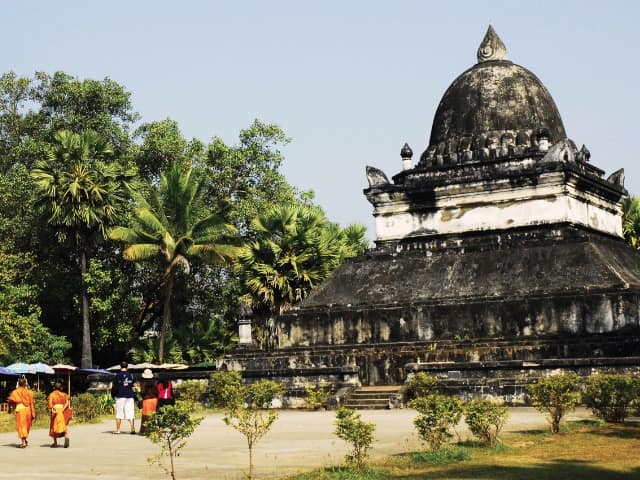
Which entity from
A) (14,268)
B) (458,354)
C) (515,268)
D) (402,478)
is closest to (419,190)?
(515,268)

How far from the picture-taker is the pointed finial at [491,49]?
3800 centimetres

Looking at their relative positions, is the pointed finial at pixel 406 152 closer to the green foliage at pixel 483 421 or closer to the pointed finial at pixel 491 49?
the pointed finial at pixel 491 49

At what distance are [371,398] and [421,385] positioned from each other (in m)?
1.76

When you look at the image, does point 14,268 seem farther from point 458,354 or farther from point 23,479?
point 23,479

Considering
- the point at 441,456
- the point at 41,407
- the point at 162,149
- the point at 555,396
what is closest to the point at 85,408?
the point at 41,407

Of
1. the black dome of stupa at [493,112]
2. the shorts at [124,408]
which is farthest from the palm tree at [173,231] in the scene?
the shorts at [124,408]

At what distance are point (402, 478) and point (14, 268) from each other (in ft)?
117

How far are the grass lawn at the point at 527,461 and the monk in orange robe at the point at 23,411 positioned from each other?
712 centimetres

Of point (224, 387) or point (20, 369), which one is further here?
point (20, 369)

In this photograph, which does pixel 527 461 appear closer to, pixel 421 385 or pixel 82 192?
pixel 421 385

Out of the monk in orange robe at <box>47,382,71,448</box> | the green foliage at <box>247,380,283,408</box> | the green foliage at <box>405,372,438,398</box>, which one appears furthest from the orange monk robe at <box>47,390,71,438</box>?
the green foliage at <box>405,372,438,398</box>

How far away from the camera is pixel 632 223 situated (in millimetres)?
47750

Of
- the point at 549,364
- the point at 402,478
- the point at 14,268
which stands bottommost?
the point at 402,478

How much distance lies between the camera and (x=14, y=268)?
150 ft
